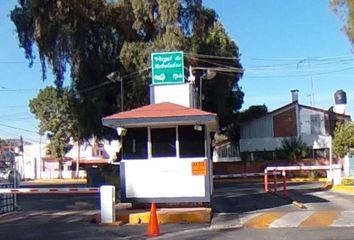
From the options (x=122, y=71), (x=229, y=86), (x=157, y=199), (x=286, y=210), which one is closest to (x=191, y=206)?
(x=157, y=199)

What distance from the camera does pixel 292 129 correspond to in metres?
58.5

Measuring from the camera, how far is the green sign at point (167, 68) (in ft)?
76.9

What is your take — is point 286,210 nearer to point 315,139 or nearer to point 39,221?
point 39,221

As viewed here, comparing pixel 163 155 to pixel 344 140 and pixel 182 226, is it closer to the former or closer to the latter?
pixel 182 226

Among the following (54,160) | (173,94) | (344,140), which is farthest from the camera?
(54,160)

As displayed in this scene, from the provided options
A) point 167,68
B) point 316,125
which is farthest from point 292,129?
point 167,68

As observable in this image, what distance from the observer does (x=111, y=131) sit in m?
47.6

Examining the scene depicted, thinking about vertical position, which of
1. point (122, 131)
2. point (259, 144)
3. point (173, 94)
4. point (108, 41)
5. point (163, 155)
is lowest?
point (163, 155)

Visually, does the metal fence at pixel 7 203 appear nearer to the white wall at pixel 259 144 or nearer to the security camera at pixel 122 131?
the security camera at pixel 122 131

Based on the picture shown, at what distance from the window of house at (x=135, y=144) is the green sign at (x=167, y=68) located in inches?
124

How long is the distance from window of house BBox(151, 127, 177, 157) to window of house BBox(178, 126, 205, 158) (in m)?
0.22

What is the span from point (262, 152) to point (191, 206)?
1545 inches

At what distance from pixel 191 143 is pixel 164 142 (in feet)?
2.73

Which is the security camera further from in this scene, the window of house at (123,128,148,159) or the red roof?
the red roof
